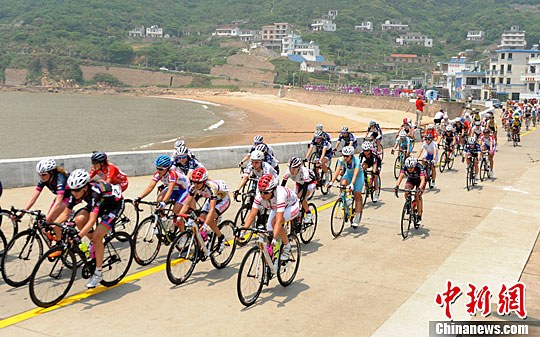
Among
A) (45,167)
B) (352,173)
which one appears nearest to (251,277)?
(45,167)

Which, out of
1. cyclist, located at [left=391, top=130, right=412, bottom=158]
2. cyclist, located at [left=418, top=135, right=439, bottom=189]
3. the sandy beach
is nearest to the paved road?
cyclist, located at [left=418, top=135, right=439, bottom=189]

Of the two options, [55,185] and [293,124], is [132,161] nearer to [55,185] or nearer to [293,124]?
[55,185]

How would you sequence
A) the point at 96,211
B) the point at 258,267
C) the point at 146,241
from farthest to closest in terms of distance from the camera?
the point at 146,241, the point at 258,267, the point at 96,211

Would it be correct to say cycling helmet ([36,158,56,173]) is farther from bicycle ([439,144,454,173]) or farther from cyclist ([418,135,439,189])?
bicycle ([439,144,454,173])

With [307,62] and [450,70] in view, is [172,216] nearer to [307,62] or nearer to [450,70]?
[450,70]

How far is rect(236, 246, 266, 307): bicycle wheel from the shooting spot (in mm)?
7785

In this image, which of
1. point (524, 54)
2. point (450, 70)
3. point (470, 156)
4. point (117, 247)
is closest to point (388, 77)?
point (450, 70)

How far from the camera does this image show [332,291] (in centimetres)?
882

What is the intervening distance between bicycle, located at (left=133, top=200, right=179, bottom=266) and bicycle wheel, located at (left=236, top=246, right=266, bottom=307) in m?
1.90

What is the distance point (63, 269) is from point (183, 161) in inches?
144

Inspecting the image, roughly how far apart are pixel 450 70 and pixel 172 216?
13776 centimetres

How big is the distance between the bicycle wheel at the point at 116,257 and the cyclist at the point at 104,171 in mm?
1718

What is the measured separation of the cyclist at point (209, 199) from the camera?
918cm

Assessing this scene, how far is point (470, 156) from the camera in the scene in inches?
750
